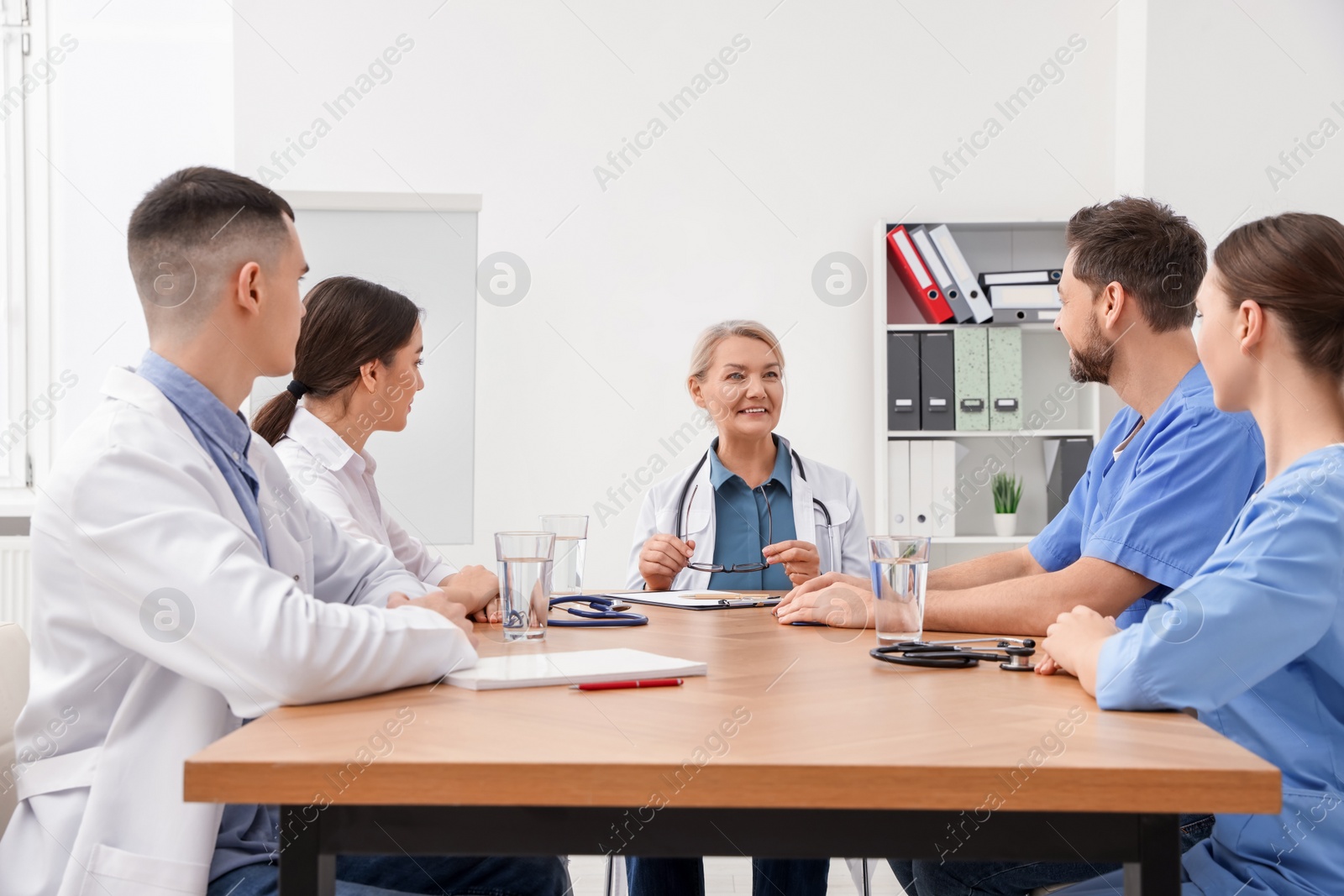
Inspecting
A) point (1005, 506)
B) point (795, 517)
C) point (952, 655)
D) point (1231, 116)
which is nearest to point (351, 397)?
point (795, 517)

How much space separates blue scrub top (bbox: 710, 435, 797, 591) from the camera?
2664mm

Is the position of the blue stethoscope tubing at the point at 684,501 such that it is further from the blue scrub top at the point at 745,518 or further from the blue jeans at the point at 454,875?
the blue jeans at the point at 454,875

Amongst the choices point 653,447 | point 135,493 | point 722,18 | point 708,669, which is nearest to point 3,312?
point 653,447

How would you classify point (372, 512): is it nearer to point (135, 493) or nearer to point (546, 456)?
point (135, 493)

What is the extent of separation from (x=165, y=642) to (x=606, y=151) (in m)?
3.34

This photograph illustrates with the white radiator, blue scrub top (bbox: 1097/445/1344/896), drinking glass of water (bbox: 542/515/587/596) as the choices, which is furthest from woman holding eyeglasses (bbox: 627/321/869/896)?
the white radiator

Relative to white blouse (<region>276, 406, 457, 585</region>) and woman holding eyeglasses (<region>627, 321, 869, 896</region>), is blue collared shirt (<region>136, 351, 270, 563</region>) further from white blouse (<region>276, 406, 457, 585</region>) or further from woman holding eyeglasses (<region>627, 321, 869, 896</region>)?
woman holding eyeglasses (<region>627, 321, 869, 896</region>)

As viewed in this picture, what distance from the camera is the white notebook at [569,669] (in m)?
1.12

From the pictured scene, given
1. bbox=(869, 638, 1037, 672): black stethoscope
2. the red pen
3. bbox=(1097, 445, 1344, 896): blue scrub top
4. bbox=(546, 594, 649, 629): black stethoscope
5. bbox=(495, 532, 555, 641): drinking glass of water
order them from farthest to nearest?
bbox=(546, 594, 649, 629): black stethoscope < bbox=(495, 532, 555, 641): drinking glass of water < bbox=(869, 638, 1037, 672): black stethoscope < the red pen < bbox=(1097, 445, 1344, 896): blue scrub top

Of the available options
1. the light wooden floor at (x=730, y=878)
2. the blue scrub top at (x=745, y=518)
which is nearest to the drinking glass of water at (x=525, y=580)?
the blue scrub top at (x=745, y=518)

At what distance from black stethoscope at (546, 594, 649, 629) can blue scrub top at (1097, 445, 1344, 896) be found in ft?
2.80

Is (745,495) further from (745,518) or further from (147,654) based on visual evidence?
(147,654)

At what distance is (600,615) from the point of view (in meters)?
1.84

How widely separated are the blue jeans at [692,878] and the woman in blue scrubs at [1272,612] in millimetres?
888
